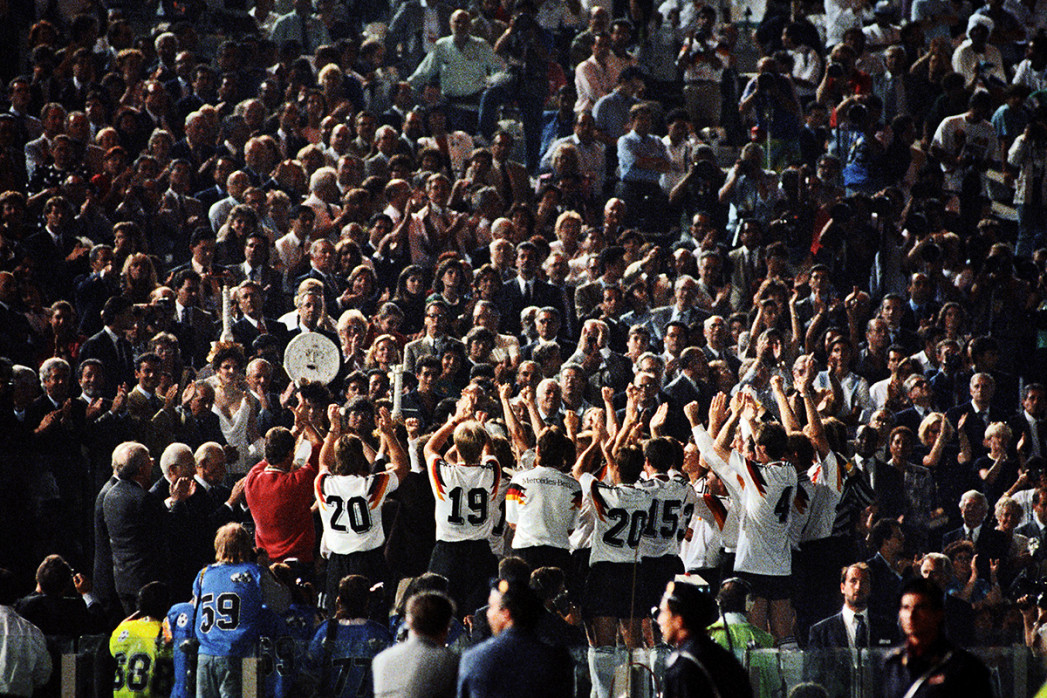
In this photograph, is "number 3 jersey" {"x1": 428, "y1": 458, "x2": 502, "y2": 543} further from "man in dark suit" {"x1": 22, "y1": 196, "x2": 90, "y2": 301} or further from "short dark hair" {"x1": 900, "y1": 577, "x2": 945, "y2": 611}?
"man in dark suit" {"x1": 22, "y1": 196, "x2": 90, "y2": 301}

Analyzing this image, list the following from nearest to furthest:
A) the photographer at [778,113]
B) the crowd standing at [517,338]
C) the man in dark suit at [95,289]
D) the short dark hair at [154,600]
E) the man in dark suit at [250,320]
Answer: the short dark hair at [154,600] < the crowd standing at [517,338] < the man in dark suit at [95,289] < the man in dark suit at [250,320] < the photographer at [778,113]

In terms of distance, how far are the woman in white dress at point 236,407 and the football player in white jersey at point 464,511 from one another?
2.22 meters

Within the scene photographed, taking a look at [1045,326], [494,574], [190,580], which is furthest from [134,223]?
[1045,326]

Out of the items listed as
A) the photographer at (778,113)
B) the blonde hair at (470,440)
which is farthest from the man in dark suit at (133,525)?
the photographer at (778,113)

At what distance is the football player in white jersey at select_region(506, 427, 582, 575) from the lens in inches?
385

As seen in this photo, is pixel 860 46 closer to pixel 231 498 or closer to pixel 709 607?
pixel 231 498

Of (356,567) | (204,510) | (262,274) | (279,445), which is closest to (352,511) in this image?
(356,567)

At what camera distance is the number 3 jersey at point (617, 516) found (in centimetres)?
976

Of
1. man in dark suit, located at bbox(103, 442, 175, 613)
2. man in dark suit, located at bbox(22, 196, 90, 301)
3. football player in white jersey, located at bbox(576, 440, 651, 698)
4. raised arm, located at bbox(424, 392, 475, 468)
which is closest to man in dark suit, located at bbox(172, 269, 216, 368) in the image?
man in dark suit, located at bbox(22, 196, 90, 301)

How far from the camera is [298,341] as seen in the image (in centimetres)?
1249

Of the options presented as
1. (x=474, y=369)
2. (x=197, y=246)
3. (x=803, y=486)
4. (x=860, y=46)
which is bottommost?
(x=803, y=486)

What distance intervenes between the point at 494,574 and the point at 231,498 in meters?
1.92

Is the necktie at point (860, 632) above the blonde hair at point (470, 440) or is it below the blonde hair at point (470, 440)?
below

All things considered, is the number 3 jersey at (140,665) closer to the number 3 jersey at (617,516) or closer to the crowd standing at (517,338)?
the crowd standing at (517,338)
